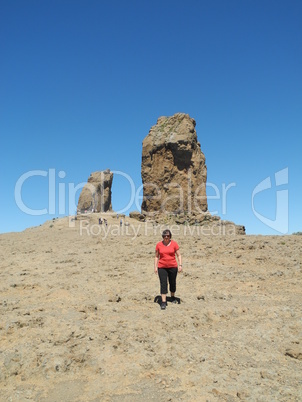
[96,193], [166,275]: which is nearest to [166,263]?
[166,275]

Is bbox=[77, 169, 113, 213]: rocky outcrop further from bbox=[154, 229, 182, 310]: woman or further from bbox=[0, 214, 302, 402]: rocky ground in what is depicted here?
bbox=[154, 229, 182, 310]: woman

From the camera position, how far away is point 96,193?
151ft

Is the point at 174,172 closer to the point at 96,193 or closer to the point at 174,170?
the point at 174,170

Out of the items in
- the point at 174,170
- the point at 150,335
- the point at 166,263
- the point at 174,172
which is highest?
the point at 174,170

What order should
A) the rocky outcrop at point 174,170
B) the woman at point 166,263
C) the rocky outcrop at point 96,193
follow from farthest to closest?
the rocky outcrop at point 96,193 < the rocky outcrop at point 174,170 < the woman at point 166,263

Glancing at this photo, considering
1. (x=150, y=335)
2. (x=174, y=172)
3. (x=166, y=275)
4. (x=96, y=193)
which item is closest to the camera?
(x=150, y=335)

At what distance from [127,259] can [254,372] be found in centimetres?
900

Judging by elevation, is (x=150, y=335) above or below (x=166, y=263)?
below

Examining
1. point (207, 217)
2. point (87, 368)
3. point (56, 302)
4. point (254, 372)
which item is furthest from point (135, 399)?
point (207, 217)

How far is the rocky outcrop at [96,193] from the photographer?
45.3m

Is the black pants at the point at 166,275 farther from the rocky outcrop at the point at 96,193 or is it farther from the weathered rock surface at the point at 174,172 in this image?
the rocky outcrop at the point at 96,193

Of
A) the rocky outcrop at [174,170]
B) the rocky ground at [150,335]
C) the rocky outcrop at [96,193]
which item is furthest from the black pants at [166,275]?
the rocky outcrop at [96,193]

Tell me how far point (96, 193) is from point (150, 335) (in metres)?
41.3

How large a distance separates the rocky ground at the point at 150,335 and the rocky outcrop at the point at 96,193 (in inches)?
1337
